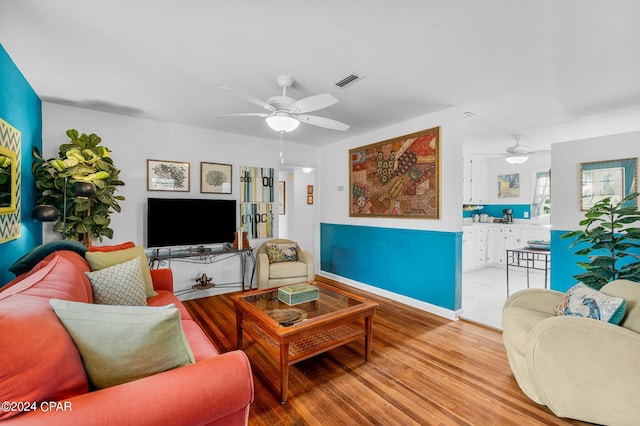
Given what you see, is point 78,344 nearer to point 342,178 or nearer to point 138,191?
point 138,191

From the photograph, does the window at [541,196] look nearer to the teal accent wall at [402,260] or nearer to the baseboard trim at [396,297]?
the teal accent wall at [402,260]

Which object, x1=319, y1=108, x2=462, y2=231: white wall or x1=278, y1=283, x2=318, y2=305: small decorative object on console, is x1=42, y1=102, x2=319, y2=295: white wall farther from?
x1=278, y1=283, x2=318, y2=305: small decorative object on console

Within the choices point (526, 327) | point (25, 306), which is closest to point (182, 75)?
point (25, 306)

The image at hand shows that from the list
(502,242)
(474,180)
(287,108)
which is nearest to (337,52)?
(287,108)

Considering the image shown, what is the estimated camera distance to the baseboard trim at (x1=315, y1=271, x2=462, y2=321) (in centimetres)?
339

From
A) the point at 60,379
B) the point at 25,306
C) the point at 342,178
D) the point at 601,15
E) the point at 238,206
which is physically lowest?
the point at 60,379

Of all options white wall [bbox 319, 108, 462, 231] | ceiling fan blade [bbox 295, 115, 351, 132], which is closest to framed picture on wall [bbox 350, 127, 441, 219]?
white wall [bbox 319, 108, 462, 231]

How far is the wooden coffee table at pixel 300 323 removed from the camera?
6.42 ft

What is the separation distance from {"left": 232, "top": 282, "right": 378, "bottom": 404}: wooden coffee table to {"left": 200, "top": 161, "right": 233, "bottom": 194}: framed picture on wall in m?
2.08

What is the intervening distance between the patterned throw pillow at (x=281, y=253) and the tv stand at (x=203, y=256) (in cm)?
31

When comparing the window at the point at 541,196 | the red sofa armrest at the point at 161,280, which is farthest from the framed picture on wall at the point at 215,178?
the window at the point at 541,196

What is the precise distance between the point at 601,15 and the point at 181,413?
2.94 meters

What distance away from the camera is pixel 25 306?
99cm

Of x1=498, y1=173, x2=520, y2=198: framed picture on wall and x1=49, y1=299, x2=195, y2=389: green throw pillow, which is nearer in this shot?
x1=49, y1=299, x2=195, y2=389: green throw pillow
